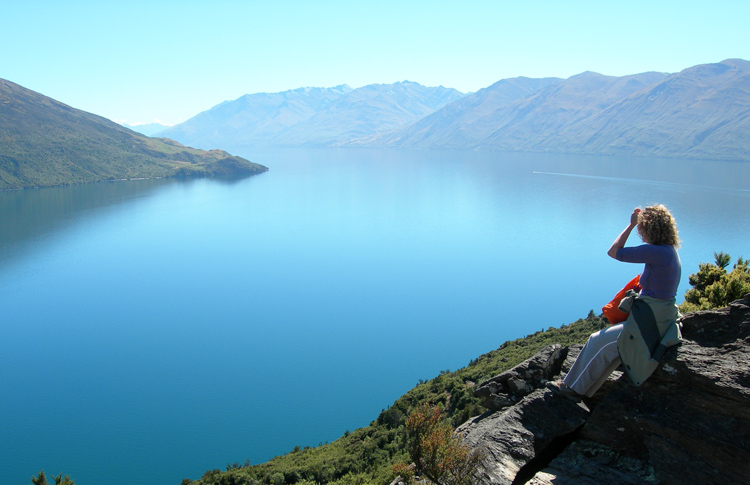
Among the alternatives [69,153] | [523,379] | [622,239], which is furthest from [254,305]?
[69,153]

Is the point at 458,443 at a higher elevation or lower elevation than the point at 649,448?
lower

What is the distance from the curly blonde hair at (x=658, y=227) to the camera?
573 cm

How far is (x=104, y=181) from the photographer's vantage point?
150 m

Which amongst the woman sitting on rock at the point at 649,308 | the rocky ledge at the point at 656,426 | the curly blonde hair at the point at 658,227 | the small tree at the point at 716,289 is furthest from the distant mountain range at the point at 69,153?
the curly blonde hair at the point at 658,227

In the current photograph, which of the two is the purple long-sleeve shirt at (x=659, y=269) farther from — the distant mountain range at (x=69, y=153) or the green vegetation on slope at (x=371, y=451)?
the distant mountain range at (x=69, y=153)

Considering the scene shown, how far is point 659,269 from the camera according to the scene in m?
5.71

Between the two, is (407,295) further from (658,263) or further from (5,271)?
(5,271)

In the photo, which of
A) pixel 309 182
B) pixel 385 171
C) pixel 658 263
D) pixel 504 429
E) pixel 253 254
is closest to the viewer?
pixel 658 263

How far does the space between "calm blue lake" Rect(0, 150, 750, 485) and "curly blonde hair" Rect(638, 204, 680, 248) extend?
86.6 feet

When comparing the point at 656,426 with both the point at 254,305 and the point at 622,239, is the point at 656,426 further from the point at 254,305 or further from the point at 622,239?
the point at 254,305

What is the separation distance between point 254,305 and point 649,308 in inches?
1710

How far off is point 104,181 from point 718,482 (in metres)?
172

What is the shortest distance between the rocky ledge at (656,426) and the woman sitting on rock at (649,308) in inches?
11.9

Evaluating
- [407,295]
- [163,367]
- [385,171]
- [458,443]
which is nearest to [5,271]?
[163,367]
